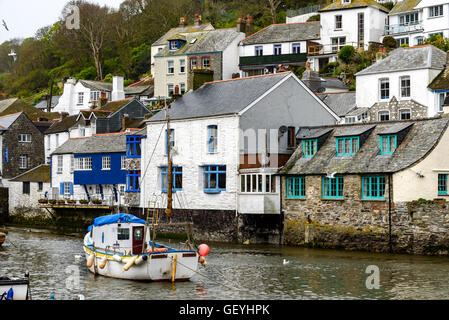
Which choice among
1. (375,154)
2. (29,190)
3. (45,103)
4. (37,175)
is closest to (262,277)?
(375,154)

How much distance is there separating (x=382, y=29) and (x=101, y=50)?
44.4m

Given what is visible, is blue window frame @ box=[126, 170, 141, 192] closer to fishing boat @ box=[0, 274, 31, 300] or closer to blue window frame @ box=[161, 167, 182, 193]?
blue window frame @ box=[161, 167, 182, 193]

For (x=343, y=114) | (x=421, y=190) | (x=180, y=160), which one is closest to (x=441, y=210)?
(x=421, y=190)

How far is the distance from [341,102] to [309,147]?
15.8 m

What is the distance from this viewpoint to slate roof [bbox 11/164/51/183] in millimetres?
58688

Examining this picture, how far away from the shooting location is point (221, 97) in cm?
4309

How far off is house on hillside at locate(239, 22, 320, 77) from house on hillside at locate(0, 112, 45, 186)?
69.9ft

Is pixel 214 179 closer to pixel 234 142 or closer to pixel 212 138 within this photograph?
pixel 212 138

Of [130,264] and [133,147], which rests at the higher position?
[133,147]

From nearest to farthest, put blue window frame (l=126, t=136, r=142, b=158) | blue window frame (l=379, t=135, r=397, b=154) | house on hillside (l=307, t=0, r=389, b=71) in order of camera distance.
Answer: blue window frame (l=379, t=135, r=397, b=154) → blue window frame (l=126, t=136, r=142, b=158) → house on hillside (l=307, t=0, r=389, b=71)

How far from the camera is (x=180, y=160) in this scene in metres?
43.1

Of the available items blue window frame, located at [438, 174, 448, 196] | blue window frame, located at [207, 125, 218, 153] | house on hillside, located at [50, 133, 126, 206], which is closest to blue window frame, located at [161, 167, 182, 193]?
blue window frame, located at [207, 125, 218, 153]

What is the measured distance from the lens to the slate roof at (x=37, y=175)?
58.7 m

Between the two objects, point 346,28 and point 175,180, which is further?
point 346,28
